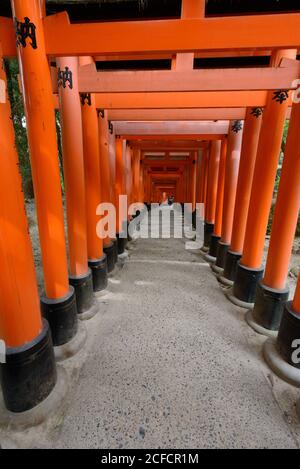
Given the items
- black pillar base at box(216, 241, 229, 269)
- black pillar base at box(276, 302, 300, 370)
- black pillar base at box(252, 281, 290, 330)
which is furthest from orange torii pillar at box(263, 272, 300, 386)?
black pillar base at box(216, 241, 229, 269)

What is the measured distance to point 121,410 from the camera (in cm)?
185

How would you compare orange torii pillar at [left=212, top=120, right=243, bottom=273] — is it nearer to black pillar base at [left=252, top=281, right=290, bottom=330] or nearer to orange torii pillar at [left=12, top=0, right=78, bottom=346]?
black pillar base at [left=252, top=281, right=290, bottom=330]

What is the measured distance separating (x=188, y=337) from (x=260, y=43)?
290 cm

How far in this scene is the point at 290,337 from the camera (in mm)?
2184

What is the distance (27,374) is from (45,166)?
173 cm

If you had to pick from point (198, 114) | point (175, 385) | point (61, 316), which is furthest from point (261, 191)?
point (61, 316)

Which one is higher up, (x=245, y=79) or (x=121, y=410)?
(x=245, y=79)

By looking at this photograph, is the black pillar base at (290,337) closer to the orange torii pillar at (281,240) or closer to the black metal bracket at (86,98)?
the orange torii pillar at (281,240)

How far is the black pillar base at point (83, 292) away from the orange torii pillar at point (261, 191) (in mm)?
2215

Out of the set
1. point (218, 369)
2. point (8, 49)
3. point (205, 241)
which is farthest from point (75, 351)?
point (205, 241)

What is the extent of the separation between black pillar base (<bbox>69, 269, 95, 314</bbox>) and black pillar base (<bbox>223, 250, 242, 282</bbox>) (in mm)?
2479

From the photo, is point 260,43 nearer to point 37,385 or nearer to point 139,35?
point 139,35

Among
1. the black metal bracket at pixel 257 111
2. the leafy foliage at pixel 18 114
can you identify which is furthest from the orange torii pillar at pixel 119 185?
the leafy foliage at pixel 18 114

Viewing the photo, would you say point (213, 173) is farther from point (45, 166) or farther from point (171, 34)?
point (45, 166)
